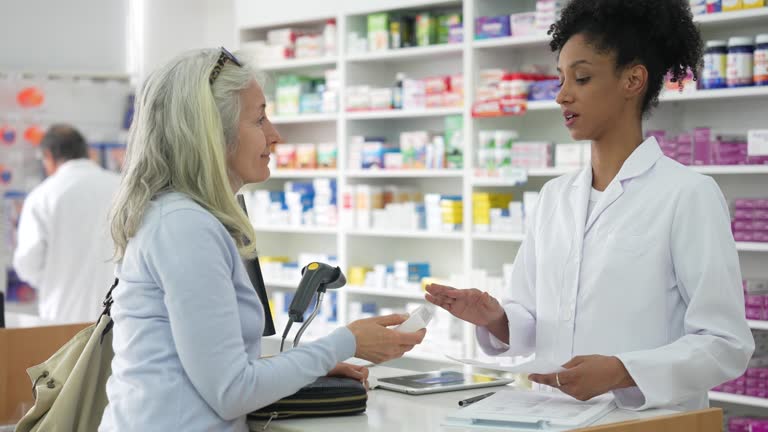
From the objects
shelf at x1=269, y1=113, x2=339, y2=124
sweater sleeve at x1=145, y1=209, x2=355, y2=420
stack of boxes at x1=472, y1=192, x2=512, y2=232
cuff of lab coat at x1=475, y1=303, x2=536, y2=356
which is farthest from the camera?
shelf at x1=269, y1=113, x2=339, y2=124

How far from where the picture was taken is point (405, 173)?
5566 mm

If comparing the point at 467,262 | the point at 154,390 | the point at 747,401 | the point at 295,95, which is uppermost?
the point at 295,95

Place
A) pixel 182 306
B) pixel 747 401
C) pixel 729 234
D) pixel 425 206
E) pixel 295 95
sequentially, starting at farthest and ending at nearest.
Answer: pixel 295 95 → pixel 425 206 → pixel 747 401 → pixel 729 234 → pixel 182 306

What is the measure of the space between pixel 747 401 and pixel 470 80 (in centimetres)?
221

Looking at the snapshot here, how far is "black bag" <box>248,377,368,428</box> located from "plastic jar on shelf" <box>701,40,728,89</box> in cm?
299

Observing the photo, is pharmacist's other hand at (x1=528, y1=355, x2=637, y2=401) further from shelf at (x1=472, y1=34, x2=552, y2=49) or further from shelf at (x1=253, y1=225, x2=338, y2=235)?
shelf at (x1=253, y1=225, x2=338, y2=235)

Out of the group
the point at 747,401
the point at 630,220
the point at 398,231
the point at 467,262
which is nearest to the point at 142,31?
the point at 398,231

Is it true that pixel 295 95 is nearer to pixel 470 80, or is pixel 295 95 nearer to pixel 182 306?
pixel 470 80

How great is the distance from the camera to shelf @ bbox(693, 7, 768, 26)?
4.20m

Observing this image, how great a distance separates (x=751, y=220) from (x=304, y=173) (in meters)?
2.84

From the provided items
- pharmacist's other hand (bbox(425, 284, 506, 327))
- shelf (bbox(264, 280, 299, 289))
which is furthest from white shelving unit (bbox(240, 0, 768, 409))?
pharmacist's other hand (bbox(425, 284, 506, 327))

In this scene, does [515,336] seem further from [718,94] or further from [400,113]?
[400,113]

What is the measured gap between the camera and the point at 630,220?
84.9 inches

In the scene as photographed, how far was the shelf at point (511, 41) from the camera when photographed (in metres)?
4.95
